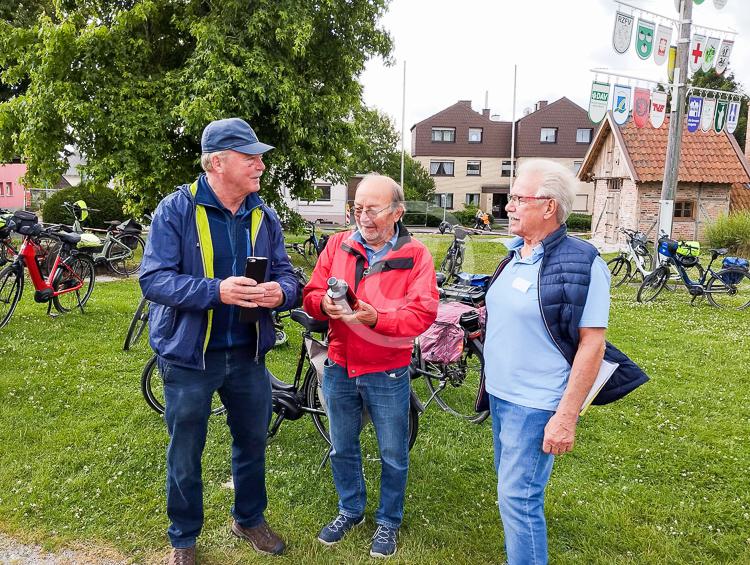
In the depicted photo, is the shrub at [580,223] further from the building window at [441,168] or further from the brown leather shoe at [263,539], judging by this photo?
the brown leather shoe at [263,539]

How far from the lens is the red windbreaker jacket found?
2.68 metres

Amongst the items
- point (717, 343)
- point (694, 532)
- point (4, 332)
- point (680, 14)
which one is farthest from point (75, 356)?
point (680, 14)

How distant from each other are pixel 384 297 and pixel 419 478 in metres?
1.69

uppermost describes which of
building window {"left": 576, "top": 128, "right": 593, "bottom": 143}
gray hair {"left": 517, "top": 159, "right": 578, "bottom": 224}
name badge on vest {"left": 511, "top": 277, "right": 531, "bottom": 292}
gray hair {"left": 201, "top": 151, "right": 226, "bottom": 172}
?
building window {"left": 576, "top": 128, "right": 593, "bottom": 143}

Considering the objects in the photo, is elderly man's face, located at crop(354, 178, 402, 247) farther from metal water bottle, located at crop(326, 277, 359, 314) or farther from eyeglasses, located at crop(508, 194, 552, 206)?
eyeglasses, located at crop(508, 194, 552, 206)

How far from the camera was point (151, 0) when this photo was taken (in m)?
12.2

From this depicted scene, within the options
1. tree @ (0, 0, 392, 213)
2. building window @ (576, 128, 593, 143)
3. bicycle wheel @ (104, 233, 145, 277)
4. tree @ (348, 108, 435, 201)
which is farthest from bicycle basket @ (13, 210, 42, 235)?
building window @ (576, 128, 593, 143)

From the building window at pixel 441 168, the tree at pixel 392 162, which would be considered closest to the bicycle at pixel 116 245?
the tree at pixel 392 162

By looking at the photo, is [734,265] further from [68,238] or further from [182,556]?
[68,238]

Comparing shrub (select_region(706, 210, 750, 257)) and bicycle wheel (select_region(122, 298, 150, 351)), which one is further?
shrub (select_region(706, 210, 750, 257))

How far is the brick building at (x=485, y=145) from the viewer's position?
152 ft

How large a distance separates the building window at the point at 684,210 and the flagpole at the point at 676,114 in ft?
33.1

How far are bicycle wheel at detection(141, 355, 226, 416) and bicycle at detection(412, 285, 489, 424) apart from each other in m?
1.60

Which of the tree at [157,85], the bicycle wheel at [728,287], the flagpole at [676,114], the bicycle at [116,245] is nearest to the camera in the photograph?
the bicycle wheel at [728,287]
